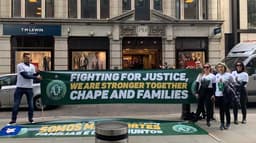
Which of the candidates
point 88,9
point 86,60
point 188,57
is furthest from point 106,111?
point 188,57

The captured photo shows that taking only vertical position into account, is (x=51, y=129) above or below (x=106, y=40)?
below

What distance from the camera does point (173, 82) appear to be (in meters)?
12.2

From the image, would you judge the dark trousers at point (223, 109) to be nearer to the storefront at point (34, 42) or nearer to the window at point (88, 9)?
the storefront at point (34, 42)

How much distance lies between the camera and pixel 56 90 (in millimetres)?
11984

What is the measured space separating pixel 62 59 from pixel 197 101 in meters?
19.2

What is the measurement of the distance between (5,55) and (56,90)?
62.4ft

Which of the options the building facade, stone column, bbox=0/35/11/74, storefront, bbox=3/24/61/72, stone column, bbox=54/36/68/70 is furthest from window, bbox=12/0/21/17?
stone column, bbox=54/36/68/70

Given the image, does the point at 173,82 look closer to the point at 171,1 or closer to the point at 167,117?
the point at 167,117

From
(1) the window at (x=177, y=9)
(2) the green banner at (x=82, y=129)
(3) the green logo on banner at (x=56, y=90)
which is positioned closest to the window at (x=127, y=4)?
(1) the window at (x=177, y=9)

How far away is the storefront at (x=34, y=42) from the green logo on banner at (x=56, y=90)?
18350 millimetres

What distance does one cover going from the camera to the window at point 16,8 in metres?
30.4

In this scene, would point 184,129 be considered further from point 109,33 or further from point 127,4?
point 127,4

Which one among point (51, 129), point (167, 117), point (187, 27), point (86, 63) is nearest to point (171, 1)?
point (187, 27)

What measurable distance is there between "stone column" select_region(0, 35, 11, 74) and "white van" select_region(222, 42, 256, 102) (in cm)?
1580
